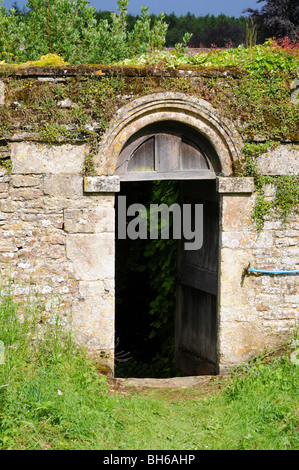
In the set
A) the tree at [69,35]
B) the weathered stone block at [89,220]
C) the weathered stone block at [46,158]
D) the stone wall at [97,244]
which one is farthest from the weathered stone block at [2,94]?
the tree at [69,35]

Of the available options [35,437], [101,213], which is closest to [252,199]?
[101,213]

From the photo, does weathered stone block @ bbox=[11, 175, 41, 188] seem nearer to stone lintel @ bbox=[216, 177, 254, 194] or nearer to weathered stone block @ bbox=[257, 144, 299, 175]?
stone lintel @ bbox=[216, 177, 254, 194]

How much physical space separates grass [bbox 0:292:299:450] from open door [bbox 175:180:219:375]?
0.81 meters

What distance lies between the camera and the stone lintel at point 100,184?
5152 mm

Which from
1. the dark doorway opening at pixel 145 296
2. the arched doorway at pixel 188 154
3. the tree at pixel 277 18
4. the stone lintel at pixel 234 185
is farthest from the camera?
the tree at pixel 277 18

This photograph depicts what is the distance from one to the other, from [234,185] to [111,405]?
247cm

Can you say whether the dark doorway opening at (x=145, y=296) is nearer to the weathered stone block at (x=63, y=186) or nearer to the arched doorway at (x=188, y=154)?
the arched doorway at (x=188, y=154)

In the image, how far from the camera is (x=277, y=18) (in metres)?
22.3

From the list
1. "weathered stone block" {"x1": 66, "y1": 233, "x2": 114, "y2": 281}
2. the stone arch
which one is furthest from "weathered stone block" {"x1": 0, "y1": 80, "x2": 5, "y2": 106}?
"weathered stone block" {"x1": 66, "y1": 233, "x2": 114, "y2": 281}

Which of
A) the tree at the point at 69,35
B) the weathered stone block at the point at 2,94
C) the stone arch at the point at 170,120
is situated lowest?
the stone arch at the point at 170,120

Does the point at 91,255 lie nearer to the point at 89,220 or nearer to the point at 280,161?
the point at 89,220

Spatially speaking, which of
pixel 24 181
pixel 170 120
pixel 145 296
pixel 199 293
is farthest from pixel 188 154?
pixel 145 296

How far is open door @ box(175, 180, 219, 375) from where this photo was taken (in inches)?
241

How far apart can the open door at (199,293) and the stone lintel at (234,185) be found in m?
0.48
